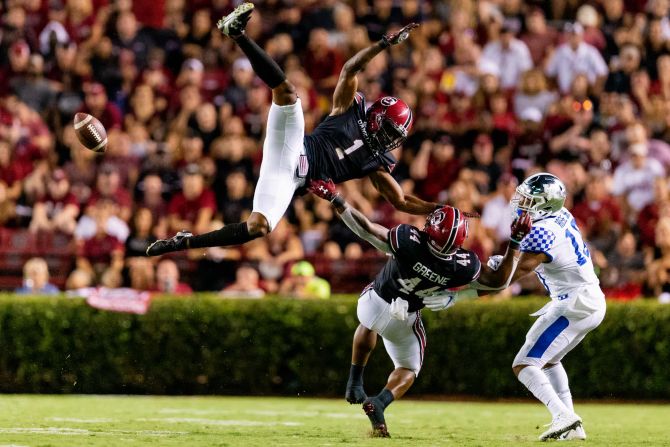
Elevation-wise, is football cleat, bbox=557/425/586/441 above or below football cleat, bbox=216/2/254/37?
below

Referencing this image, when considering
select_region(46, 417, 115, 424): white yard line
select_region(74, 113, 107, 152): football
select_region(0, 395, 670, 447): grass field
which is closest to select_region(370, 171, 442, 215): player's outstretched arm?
select_region(0, 395, 670, 447): grass field

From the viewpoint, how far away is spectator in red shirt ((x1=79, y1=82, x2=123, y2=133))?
16875 millimetres

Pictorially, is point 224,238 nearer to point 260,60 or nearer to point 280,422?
point 260,60

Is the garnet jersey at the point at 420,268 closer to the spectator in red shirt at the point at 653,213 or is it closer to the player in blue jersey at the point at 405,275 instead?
the player in blue jersey at the point at 405,275

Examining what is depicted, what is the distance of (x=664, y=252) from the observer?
46.6ft

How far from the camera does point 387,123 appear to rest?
9633 mm

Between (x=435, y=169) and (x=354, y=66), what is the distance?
262 inches

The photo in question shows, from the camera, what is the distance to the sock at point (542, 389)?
916 cm

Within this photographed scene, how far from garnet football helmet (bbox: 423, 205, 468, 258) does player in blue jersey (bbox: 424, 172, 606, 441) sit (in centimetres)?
39

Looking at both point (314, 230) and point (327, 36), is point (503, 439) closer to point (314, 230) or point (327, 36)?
point (314, 230)

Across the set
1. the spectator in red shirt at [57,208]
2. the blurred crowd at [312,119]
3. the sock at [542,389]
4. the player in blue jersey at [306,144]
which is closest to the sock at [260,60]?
the player in blue jersey at [306,144]

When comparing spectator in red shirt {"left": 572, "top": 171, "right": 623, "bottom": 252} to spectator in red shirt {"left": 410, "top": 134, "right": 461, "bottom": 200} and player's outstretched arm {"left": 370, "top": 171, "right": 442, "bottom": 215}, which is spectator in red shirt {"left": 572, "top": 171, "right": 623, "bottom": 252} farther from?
player's outstretched arm {"left": 370, "top": 171, "right": 442, "bottom": 215}

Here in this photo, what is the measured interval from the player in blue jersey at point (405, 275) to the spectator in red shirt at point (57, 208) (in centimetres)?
699

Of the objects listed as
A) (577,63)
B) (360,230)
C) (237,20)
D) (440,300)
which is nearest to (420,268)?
(440,300)
